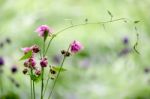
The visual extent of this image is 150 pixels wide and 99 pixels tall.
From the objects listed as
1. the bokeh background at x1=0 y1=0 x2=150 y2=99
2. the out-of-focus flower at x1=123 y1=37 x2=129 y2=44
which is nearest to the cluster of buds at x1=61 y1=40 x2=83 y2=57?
the bokeh background at x1=0 y1=0 x2=150 y2=99

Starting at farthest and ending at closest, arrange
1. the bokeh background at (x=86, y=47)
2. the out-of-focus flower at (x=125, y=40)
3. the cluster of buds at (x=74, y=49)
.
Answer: the out-of-focus flower at (x=125, y=40), the bokeh background at (x=86, y=47), the cluster of buds at (x=74, y=49)

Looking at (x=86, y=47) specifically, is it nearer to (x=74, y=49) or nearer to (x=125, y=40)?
(x=125, y=40)

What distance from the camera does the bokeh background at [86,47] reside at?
300 centimetres

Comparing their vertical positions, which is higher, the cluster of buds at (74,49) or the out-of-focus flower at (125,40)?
the out-of-focus flower at (125,40)

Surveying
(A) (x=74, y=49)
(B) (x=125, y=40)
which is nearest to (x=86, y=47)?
(B) (x=125, y=40)

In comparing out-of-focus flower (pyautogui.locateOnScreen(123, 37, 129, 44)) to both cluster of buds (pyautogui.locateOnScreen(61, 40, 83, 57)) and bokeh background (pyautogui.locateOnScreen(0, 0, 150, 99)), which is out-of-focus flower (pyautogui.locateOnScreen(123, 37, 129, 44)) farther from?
cluster of buds (pyautogui.locateOnScreen(61, 40, 83, 57))

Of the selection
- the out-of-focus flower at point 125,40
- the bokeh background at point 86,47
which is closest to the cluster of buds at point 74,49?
the bokeh background at point 86,47

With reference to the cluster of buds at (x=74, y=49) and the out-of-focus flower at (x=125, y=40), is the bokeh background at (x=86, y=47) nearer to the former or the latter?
the out-of-focus flower at (x=125, y=40)

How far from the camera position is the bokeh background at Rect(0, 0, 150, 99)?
9.86 feet

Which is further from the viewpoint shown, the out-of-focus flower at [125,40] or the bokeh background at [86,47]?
the out-of-focus flower at [125,40]

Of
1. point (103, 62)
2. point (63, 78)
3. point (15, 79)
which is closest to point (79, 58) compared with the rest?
point (103, 62)

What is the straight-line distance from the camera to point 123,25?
3.83 meters

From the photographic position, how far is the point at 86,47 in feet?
11.4

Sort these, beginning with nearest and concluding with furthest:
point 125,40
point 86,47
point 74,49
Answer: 1. point 74,49
2. point 86,47
3. point 125,40
